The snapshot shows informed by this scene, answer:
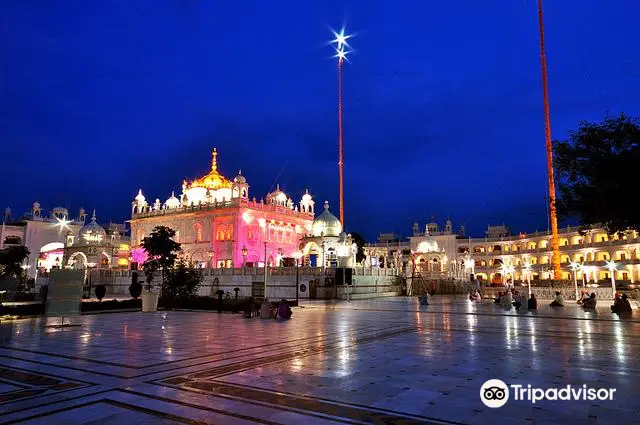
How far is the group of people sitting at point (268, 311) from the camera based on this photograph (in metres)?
19.5

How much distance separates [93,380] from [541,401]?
6922 millimetres

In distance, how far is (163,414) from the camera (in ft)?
19.8

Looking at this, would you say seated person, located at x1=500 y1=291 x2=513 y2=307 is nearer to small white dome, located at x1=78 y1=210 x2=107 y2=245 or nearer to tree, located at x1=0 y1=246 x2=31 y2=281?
tree, located at x1=0 y1=246 x2=31 y2=281

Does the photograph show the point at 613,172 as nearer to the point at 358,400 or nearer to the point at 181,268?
the point at 358,400

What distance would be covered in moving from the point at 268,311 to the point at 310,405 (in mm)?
13805

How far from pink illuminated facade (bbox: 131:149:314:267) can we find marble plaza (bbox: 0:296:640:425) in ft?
124

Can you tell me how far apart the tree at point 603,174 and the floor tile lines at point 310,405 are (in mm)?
14674

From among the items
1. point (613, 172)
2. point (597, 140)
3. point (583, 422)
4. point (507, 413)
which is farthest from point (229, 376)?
point (597, 140)

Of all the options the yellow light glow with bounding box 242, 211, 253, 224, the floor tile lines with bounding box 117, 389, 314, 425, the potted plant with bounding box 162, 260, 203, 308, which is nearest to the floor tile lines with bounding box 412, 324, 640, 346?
the floor tile lines with bounding box 117, 389, 314, 425

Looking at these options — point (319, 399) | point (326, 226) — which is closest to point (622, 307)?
point (319, 399)

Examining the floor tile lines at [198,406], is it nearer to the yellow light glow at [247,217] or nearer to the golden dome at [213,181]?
the yellow light glow at [247,217]

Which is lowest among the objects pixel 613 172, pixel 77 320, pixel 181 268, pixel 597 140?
pixel 77 320

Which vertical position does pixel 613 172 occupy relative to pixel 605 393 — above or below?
above

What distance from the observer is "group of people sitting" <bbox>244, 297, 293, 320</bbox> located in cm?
1945
